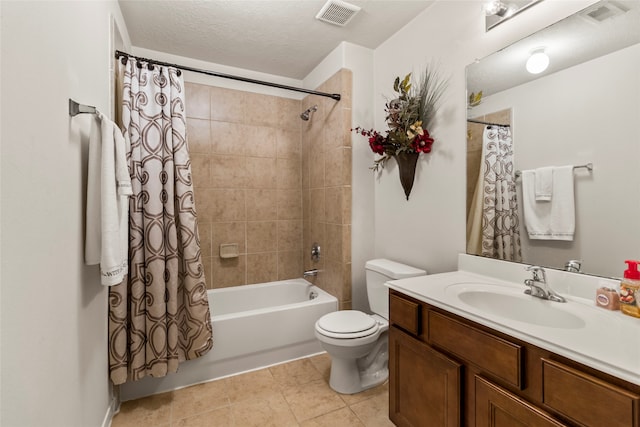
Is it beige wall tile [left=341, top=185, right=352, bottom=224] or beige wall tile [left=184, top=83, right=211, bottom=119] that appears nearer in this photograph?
beige wall tile [left=341, top=185, right=352, bottom=224]

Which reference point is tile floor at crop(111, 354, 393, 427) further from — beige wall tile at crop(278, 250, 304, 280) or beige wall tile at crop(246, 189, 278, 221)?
beige wall tile at crop(246, 189, 278, 221)

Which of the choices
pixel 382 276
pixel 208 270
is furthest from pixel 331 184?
pixel 208 270

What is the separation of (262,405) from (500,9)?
8.34ft

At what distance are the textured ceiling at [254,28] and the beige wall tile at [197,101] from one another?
26 cm

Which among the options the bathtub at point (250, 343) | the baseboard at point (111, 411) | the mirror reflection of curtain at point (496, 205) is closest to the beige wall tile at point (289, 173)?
the bathtub at point (250, 343)

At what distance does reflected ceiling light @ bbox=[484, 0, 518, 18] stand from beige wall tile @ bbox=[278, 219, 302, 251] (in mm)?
2261

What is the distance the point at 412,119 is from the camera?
6.40 feet

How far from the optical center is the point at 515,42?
146 centimetres

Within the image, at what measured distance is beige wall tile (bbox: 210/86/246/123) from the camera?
274cm

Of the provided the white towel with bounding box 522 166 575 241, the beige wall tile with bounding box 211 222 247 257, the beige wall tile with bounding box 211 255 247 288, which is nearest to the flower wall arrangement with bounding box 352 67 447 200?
the white towel with bounding box 522 166 575 241

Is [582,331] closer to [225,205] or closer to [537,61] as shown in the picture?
[537,61]

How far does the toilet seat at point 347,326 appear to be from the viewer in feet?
5.88

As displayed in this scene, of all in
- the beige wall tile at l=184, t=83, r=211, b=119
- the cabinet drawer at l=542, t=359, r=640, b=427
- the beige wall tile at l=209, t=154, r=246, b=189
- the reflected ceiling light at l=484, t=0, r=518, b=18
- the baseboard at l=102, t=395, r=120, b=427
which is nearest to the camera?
the cabinet drawer at l=542, t=359, r=640, b=427

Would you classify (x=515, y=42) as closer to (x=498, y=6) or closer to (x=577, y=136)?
(x=498, y=6)
